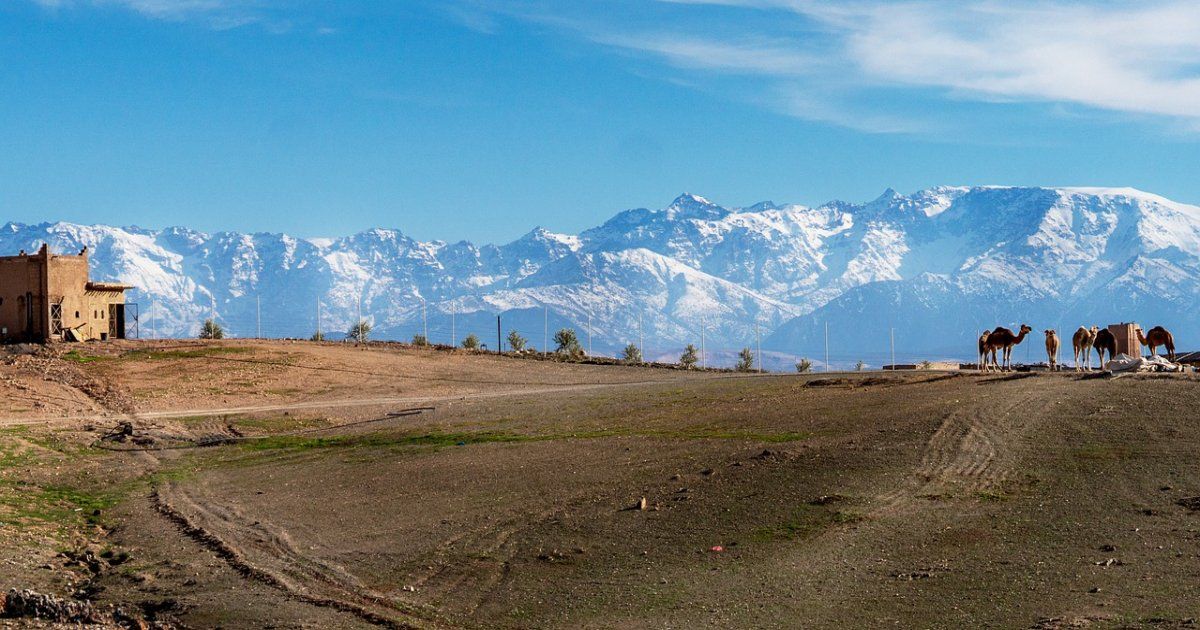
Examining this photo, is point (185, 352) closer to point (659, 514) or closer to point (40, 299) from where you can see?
point (40, 299)

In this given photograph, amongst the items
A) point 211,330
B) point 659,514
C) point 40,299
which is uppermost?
point 40,299

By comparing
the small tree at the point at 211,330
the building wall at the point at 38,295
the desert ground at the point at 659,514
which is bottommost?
the desert ground at the point at 659,514

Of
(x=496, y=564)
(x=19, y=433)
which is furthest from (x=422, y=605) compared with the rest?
(x=19, y=433)

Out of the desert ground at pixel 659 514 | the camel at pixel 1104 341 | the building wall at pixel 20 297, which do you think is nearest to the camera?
the desert ground at pixel 659 514

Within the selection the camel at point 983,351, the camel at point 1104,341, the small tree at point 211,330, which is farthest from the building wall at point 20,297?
the camel at point 1104,341

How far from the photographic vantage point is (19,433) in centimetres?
4034

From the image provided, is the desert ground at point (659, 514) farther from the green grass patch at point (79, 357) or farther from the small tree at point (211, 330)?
the small tree at point (211, 330)

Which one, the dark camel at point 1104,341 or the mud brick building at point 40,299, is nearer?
the dark camel at point 1104,341

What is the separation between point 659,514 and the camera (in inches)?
975

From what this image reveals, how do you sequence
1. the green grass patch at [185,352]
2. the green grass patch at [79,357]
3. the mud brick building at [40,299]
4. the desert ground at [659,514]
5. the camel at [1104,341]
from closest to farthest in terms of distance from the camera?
the desert ground at [659,514] → the camel at [1104,341] → the green grass patch at [79,357] → the green grass patch at [185,352] → the mud brick building at [40,299]

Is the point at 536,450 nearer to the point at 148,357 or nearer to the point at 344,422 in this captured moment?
the point at 344,422

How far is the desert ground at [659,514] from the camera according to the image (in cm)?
1952

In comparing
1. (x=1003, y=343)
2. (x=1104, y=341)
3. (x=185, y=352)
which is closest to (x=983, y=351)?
(x=1003, y=343)

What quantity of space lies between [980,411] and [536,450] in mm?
10819
